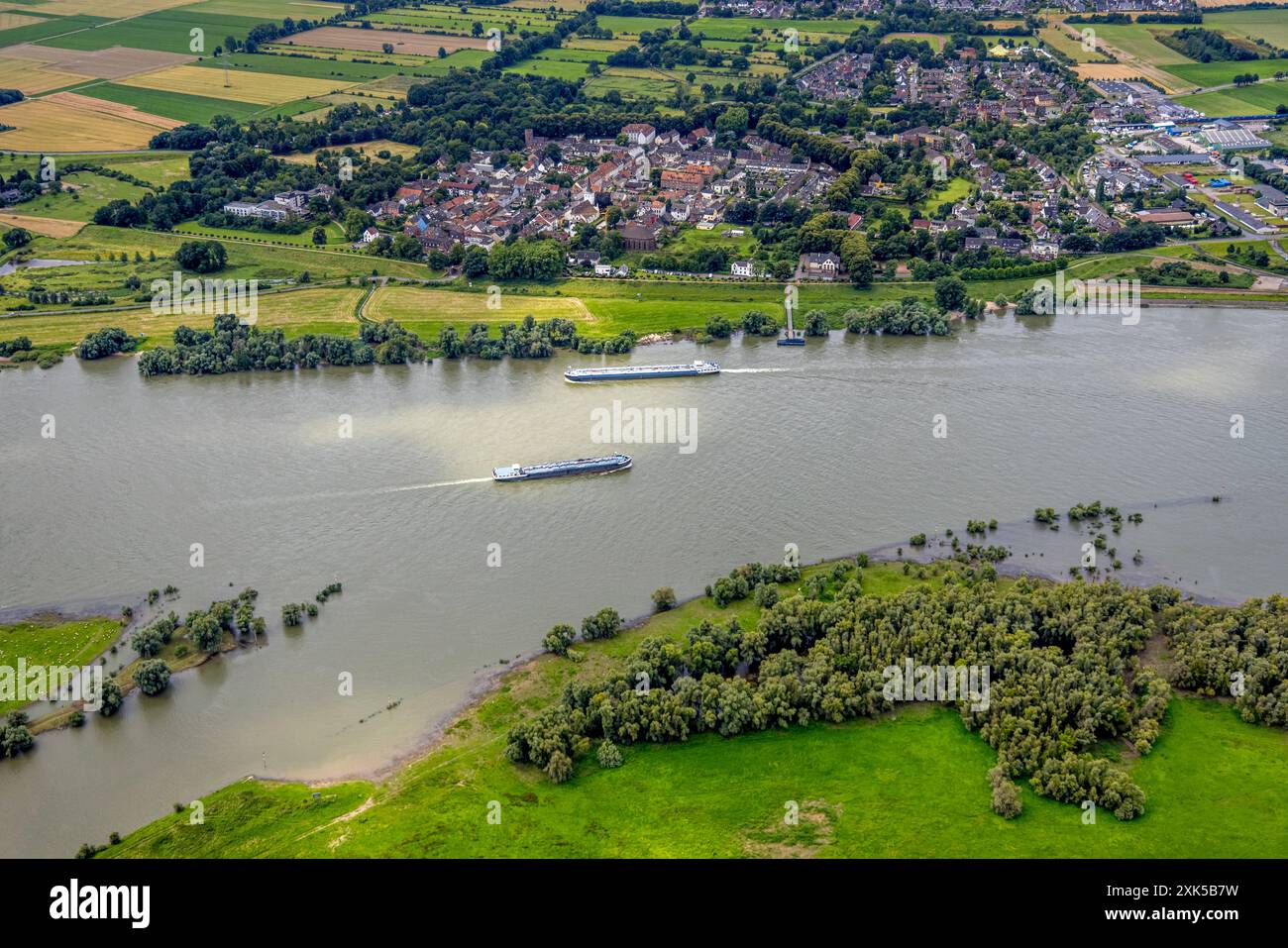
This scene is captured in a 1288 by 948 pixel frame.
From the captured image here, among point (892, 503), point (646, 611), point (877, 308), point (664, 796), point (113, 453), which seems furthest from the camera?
point (877, 308)

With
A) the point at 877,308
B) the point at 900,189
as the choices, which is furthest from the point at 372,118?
the point at 877,308

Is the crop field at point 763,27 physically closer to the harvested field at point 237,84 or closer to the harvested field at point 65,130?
the harvested field at point 237,84

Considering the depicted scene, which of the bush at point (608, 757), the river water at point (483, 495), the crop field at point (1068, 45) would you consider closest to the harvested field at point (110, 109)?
the river water at point (483, 495)

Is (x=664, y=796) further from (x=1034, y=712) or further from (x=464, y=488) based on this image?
(x=464, y=488)

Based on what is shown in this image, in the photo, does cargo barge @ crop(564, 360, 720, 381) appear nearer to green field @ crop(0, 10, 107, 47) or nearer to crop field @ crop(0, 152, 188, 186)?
crop field @ crop(0, 152, 188, 186)

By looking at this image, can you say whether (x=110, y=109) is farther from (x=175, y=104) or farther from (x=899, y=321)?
(x=899, y=321)

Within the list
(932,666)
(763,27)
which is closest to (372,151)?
(763,27)
